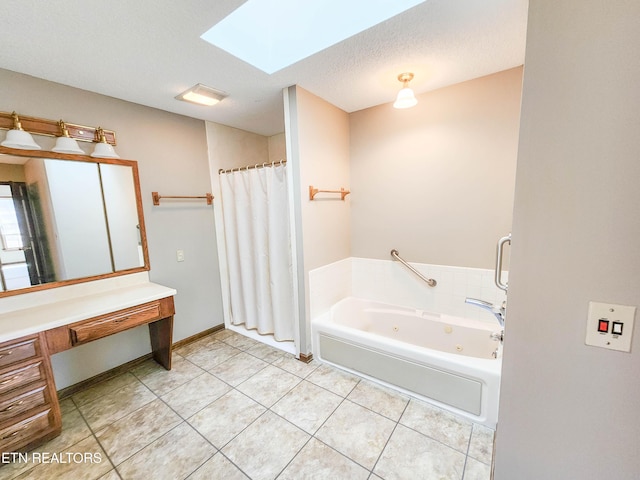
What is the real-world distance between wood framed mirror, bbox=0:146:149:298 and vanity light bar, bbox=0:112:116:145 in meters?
0.15

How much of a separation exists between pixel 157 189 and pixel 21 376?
1631mm

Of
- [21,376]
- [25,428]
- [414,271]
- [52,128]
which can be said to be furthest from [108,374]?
[414,271]

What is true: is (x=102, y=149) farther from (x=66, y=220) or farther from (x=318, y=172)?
(x=318, y=172)

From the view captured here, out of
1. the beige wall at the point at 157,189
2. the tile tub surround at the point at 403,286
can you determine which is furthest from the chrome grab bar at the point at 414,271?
the beige wall at the point at 157,189

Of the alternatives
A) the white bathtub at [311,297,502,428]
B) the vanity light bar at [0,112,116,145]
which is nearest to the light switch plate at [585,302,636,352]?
the white bathtub at [311,297,502,428]

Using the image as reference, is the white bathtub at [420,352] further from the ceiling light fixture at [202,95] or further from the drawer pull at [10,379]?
the ceiling light fixture at [202,95]

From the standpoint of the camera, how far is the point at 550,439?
82 centimetres

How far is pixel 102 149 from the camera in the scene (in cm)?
205

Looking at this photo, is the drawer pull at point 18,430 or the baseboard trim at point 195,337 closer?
the drawer pull at point 18,430

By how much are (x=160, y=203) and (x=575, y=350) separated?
117 inches

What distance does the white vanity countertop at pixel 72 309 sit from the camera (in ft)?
4.99

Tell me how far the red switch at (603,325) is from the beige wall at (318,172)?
183cm

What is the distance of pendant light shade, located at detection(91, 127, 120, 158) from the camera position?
204 cm

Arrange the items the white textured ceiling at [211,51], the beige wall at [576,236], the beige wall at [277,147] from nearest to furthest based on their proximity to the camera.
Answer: the beige wall at [576,236], the white textured ceiling at [211,51], the beige wall at [277,147]
